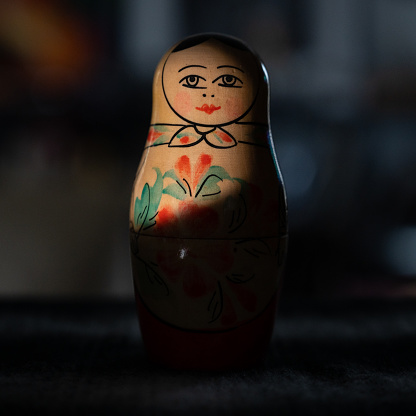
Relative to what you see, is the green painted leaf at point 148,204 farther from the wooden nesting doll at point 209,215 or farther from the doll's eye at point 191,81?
the doll's eye at point 191,81

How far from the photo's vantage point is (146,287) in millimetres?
629

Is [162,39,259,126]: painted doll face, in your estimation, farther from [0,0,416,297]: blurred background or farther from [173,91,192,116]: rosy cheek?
[0,0,416,297]: blurred background

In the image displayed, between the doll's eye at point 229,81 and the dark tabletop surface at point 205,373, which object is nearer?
the dark tabletop surface at point 205,373

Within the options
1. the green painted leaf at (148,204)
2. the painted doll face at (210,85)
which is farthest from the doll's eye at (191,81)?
the green painted leaf at (148,204)

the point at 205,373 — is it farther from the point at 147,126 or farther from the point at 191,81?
the point at 147,126

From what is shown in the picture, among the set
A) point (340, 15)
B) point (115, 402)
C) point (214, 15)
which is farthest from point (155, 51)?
point (115, 402)

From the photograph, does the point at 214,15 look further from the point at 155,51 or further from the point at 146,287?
the point at 146,287

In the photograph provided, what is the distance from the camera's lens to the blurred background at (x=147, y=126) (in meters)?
1.14

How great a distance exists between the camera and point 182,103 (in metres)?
0.62

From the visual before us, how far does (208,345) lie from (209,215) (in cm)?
15

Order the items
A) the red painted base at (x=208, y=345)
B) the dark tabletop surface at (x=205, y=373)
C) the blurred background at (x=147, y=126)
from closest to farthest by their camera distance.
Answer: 1. the dark tabletop surface at (x=205, y=373)
2. the red painted base at (x=208, y=345)
3. the blurred background at (x=147, y=126)

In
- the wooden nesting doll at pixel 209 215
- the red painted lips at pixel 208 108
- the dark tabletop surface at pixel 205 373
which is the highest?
the red painted lips at pixel 208 108

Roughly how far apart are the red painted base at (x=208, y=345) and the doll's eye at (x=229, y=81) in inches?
10.2

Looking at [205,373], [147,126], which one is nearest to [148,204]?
[205,373]
